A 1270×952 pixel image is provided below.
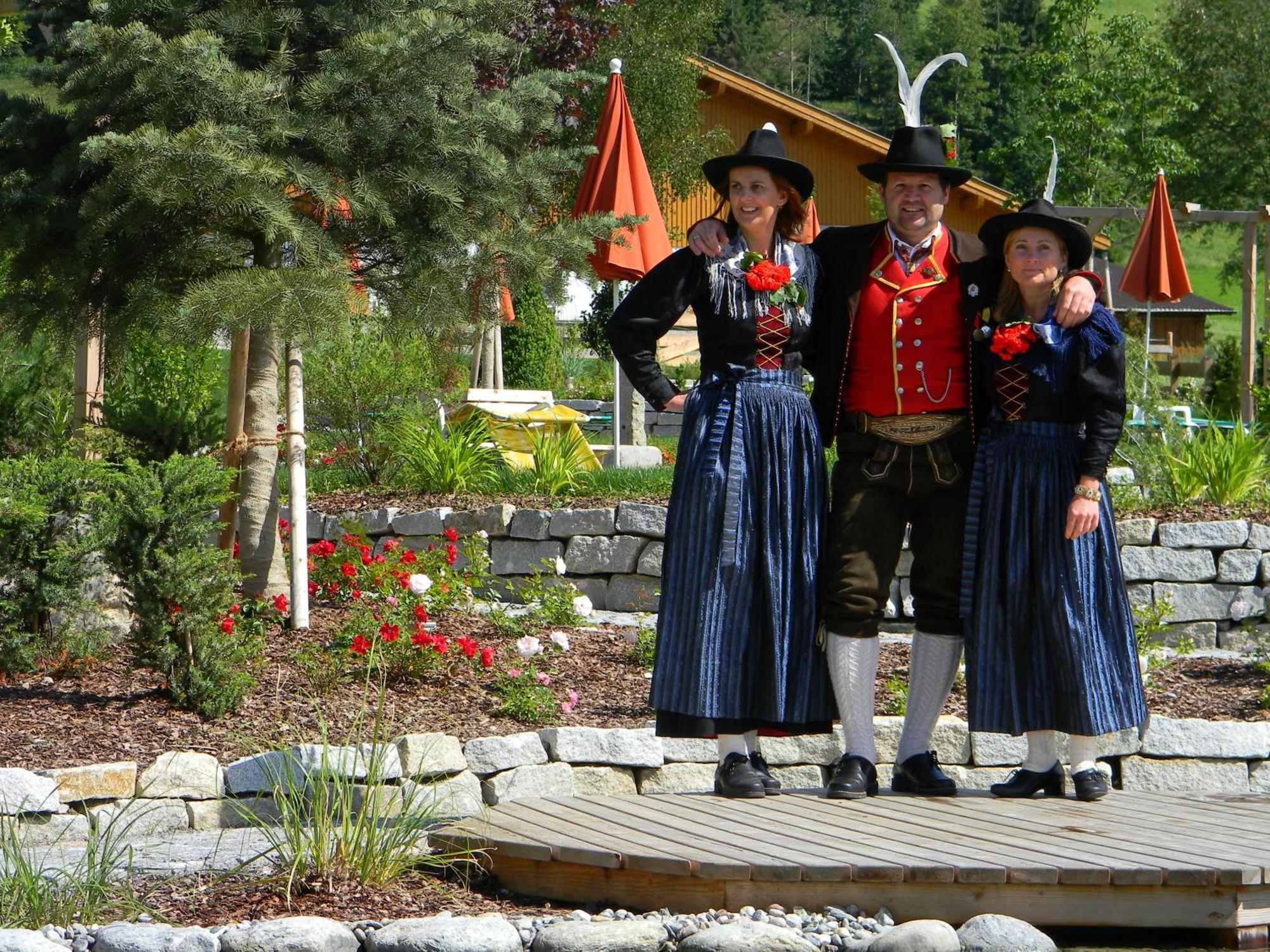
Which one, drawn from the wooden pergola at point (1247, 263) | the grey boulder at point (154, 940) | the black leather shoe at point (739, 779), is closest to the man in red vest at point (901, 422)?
the black leather shoe at point (739, 779)

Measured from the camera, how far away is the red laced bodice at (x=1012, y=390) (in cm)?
410

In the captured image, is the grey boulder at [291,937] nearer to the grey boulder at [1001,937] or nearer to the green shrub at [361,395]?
the grey boulder at [1001,937]

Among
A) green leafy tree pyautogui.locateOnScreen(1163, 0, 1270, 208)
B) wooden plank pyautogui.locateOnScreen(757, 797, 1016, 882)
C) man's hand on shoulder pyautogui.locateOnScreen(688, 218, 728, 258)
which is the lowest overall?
wooden plank pyautogui.locateOnScreen(757, 797, 1016, 882)

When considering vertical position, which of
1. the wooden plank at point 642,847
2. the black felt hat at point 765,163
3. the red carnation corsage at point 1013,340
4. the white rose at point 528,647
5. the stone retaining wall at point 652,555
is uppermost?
the black felt hat at point 765,163

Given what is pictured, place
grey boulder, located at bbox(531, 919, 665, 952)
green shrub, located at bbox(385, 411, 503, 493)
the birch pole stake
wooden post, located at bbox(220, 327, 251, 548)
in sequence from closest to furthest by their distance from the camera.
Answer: grey boulder, located at bbox(531, 919, 665, 952) → the birch pole stake → wooden post, located at bbox(220, 327, 251, 548) → green shrub, located at bbox(385, 411, 503, 493)

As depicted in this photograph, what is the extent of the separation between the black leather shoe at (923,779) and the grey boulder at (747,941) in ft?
3.69

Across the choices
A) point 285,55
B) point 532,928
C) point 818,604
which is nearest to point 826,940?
point 532,928

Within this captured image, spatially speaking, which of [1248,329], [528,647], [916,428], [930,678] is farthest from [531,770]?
[1248,329]

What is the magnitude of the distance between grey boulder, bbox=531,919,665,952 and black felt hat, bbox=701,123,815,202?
2107 mm

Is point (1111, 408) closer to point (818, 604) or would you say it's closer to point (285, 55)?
point (818, 604)

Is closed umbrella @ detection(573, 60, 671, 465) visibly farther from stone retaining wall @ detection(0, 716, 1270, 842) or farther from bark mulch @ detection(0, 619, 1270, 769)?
stone retaining wall @ detection(0, 716, 1270, 842)

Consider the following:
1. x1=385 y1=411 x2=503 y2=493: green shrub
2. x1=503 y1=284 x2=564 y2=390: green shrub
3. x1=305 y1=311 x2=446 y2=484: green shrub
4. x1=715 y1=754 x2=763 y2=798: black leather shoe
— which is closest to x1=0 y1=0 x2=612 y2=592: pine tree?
x1=715 y1=754 x2=763 y2=798: black leather shoe

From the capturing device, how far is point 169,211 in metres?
5.16

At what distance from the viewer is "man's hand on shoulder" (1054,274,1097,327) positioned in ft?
13.4
